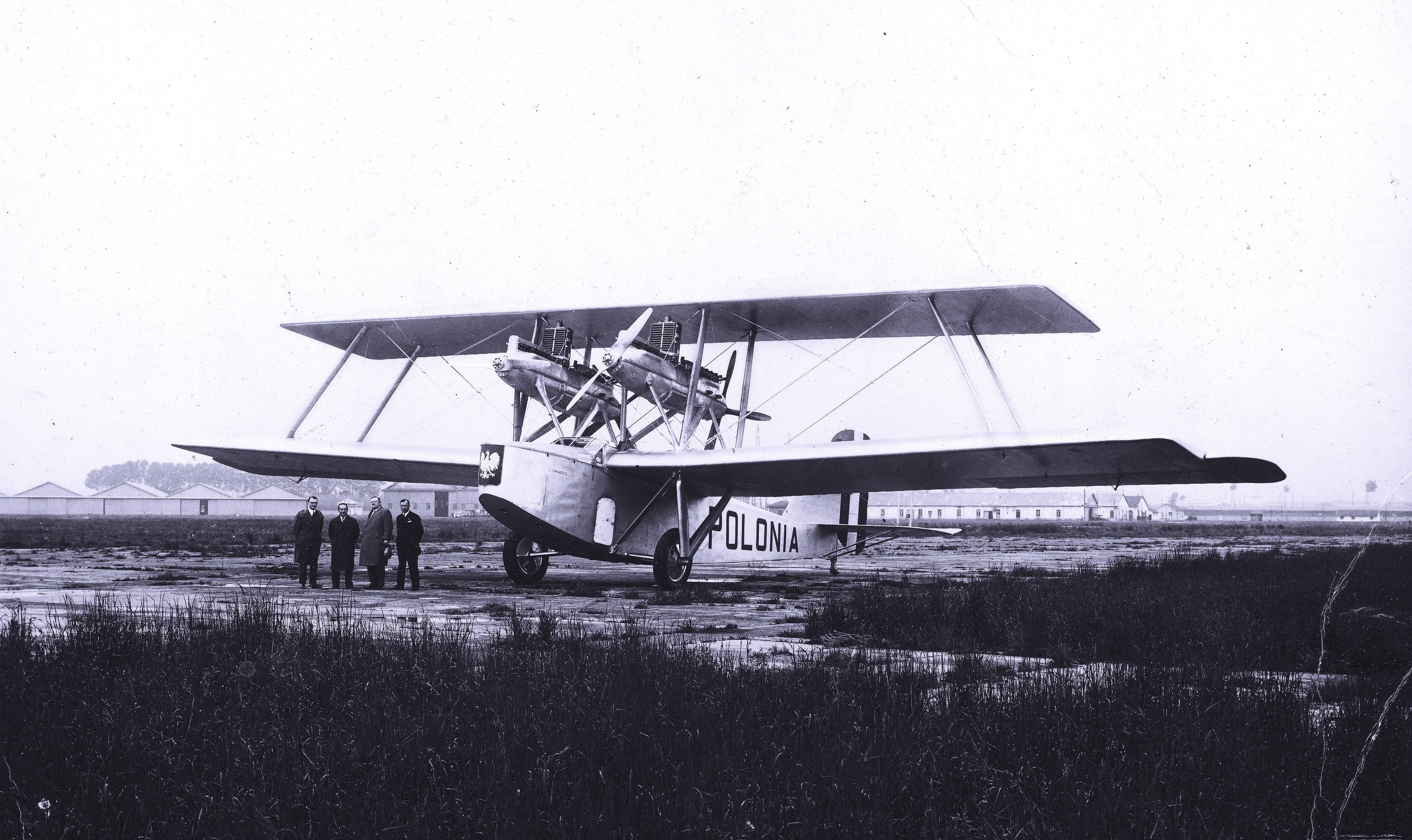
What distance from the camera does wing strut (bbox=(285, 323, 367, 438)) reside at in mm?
20516

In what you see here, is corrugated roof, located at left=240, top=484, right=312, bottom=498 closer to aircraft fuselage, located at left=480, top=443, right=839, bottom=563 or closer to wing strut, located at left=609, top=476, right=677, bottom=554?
aircraft fuselage, located at left=480, top=443, right=839, bottom=563

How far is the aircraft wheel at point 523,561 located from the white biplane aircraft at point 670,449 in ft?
0.15

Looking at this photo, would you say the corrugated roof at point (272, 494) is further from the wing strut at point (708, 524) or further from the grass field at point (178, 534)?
the wing strut at point (708, 524)

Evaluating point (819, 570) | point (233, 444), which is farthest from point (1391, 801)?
point (819, 570)

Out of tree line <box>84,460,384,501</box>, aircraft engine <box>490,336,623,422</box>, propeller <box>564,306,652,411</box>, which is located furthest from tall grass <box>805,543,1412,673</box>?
tree line <box>84,460,384,501</box>

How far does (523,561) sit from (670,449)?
3.85 m

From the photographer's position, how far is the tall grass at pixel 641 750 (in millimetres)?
3666

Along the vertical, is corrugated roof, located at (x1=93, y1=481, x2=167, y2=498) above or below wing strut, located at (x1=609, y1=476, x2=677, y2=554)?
below

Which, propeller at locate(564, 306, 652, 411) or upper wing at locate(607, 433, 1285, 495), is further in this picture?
propeller at locate(564, 306, 652, 411)

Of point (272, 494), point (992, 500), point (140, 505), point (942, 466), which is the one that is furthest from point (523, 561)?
point (992, 500)

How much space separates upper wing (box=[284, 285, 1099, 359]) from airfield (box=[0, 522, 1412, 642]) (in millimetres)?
4901

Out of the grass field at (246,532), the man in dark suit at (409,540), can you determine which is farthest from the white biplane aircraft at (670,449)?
the grass field at (246,532)

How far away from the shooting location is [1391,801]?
3846mm

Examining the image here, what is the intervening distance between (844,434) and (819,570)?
20.3 feet
